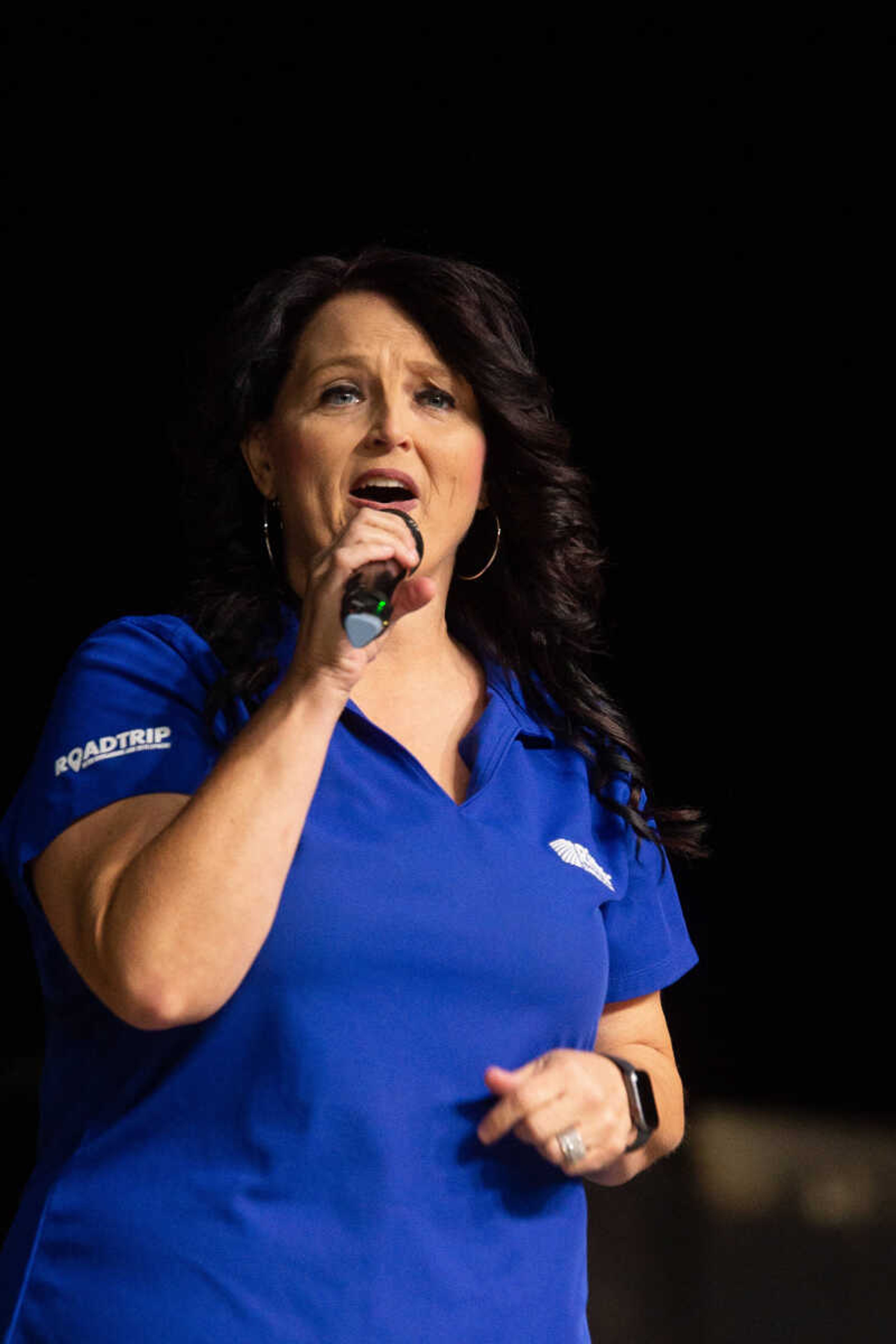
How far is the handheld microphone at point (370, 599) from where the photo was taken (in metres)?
1.07

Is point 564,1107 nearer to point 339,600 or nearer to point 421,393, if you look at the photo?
point 339,600

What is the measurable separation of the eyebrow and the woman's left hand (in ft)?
2.36

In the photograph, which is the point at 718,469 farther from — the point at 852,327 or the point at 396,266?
the point at 396,266

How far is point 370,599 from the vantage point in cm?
109

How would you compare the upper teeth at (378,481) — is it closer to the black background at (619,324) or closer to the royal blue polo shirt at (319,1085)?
the royal blue polo shirt at (319,1085)

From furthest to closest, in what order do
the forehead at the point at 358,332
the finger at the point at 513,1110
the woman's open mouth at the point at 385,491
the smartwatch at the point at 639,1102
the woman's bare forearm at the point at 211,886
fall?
1. the forehead at the point at 358,332
2. the woman's open mouth at the point at 385,491
3. the smartwatch at the point at 639,1102
4. the finger at the point at 513,1110
5. the woman's bare forearm at the point at 211,886

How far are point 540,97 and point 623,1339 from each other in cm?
218

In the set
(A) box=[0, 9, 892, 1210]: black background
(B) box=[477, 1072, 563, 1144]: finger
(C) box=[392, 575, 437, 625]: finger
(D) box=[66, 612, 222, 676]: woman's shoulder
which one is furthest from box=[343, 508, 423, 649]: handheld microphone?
(A) box=[0, 9, 892, 1210]: black background

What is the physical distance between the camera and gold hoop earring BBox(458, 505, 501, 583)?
172 cm

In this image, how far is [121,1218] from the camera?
1.09 m

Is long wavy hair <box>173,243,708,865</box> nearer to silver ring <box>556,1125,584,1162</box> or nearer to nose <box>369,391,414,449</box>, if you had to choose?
nose <box>369,391,414,449</box>

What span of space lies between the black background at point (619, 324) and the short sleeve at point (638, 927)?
4.10ft

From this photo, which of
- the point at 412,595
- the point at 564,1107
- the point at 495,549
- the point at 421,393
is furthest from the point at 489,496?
the point at 564,1107

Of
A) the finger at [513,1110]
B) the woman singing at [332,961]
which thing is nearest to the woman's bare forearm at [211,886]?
the woman singing at [332,961]
